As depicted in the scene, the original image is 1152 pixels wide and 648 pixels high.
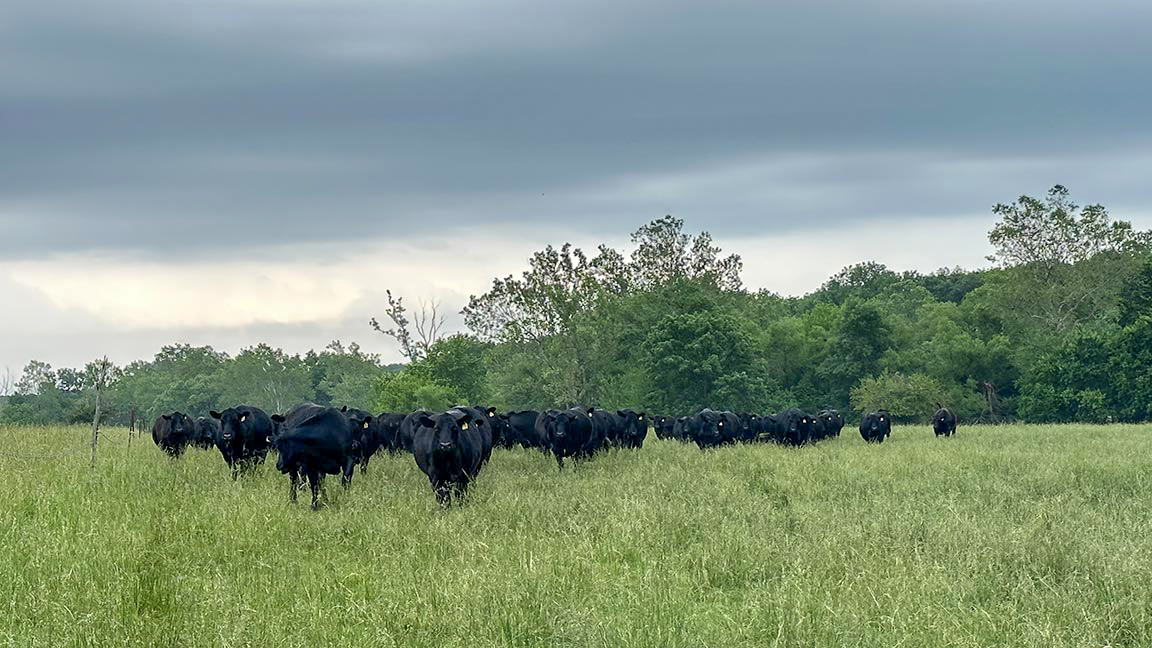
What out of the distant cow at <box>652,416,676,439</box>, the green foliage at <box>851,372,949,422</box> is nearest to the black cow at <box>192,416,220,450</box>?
the distant cow at <box>652,416,676,439</box>

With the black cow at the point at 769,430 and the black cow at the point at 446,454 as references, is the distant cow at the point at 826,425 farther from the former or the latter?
the black cow at the point at 446,454

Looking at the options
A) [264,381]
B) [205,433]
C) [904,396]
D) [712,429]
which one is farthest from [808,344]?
[264,381]

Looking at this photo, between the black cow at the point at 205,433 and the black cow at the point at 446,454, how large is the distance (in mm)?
13114

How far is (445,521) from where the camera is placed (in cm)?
1332

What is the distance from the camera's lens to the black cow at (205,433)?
2805cm

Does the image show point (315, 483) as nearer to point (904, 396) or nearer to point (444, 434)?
point (444, 434)

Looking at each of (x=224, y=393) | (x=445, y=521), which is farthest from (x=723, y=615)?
(x=224, y=393)

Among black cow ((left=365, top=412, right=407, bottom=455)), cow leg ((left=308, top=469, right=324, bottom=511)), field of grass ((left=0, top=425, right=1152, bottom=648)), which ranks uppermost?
black cow ((left=365, top=412, right=407, bottom=455))

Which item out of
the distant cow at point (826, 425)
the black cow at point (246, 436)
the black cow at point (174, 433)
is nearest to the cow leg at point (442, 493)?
the black cow at point (246, 436)

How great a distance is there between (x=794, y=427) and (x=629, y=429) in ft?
22.3

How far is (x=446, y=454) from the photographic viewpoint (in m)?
16.2

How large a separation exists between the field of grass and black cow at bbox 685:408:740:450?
16467 mm

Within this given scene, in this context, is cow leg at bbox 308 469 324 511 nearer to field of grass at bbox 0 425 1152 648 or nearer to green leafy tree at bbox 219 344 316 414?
field of grass at bbox 0 425 1152 648

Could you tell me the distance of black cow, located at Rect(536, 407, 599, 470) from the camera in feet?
82.7
